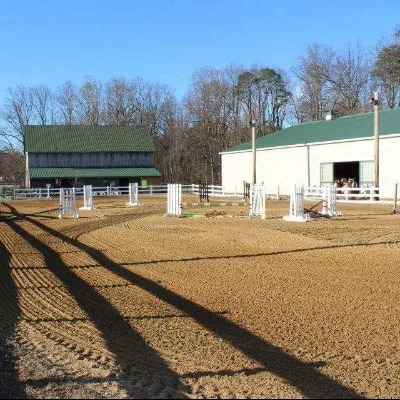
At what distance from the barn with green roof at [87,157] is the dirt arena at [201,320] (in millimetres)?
49422

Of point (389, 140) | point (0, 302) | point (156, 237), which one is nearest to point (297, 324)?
point (0, 302)

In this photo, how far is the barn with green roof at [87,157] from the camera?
62.8 metres

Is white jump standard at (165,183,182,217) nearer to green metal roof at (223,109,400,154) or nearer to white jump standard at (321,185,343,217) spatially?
white jump standard at (321,185,343,217)

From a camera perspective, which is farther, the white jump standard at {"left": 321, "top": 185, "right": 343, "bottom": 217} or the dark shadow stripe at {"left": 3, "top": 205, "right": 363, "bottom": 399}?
the white jump standard at {"left": 321, "top": 185, "right": 343, "bottom": 217}

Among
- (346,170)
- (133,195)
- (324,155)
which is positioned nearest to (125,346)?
(133,195)

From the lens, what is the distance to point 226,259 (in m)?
12.1

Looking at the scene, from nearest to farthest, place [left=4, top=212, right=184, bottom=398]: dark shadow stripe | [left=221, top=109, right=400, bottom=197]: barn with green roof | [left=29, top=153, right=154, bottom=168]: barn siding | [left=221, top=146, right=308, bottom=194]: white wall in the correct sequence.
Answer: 1. [left=4, top=212, right=184, bottom=398]: dark shadow stripe
2. [left=221, top=109, right=400, bottom=197]: barn with green roof
3. [left=221, top=146, right=308, bottom=194]: white wall
4. [left=29, top=153, right=154, bottom=168]: barn siding

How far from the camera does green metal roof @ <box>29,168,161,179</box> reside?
61.7 metres

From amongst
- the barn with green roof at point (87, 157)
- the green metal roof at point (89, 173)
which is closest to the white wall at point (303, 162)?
the green metal roof at point (89, 173)

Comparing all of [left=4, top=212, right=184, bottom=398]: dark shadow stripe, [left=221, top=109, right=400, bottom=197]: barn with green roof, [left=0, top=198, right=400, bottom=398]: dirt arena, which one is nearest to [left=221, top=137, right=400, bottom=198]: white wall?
[left=221, top=109, right=400, bottom=197]: barn with green roof

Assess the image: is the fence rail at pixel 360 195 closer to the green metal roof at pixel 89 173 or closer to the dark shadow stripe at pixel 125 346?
the dark shadow stripe at pixel 125 346

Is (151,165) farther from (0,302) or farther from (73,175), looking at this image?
(0,302)

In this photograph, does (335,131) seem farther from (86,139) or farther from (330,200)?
(86,139)

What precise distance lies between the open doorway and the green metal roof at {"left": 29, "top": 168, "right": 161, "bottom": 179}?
27.3 metres
